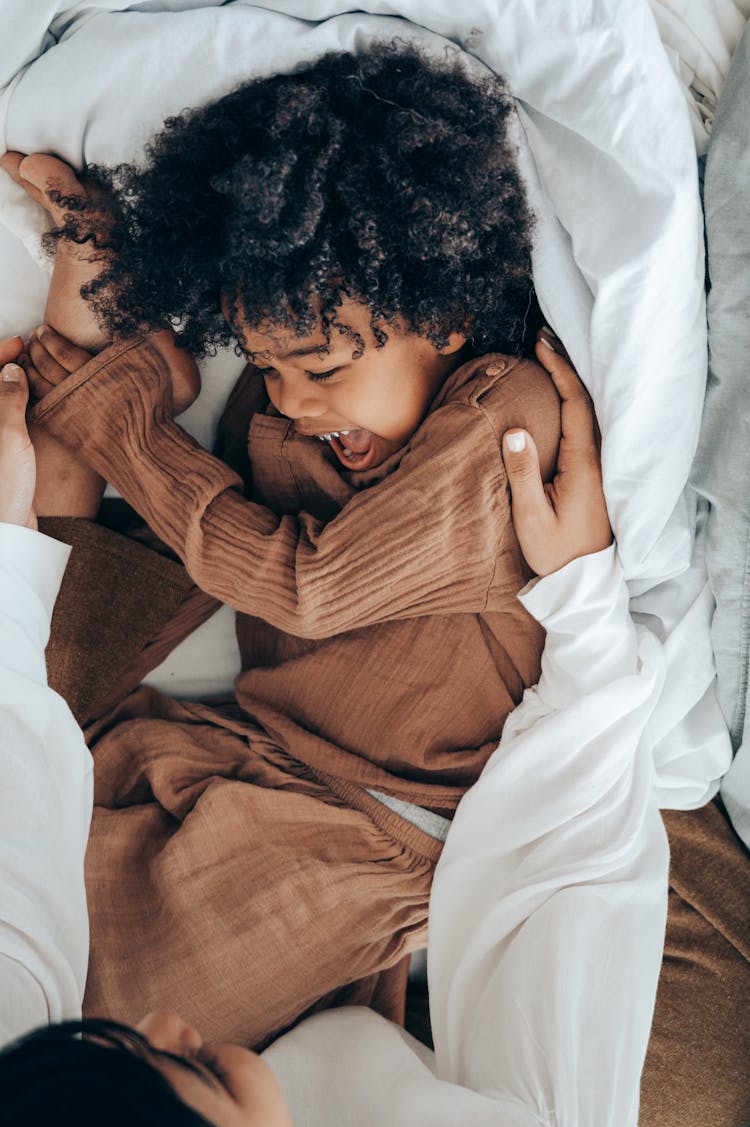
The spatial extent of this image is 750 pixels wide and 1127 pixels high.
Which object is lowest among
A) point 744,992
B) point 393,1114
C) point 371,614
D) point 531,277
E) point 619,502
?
point 744,992

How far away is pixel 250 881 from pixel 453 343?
2.13 ft

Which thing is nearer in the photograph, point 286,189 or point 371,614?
point 286,189

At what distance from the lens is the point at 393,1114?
831 millimetres

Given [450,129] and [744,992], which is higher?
[450,129]

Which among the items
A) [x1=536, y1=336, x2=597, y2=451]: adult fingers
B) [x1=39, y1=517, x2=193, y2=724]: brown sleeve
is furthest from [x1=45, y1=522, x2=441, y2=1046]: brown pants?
[x1=536, y1=336, x2=597, y2=451]: adult fingers

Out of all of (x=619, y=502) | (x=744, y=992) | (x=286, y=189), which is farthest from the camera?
(x=744, y=992)

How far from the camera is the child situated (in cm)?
84

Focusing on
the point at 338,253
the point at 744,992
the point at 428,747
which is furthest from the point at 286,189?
the point at 744,992

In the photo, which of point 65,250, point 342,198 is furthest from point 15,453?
point 342,198

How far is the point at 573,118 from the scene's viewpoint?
891 millimetres

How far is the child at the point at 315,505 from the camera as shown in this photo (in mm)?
841

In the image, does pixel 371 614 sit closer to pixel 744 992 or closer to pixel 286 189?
pixel 286 189

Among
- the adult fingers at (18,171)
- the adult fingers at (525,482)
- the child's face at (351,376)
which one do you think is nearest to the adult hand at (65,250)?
the adult fingers at (18,171)

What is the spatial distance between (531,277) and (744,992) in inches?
35.4
